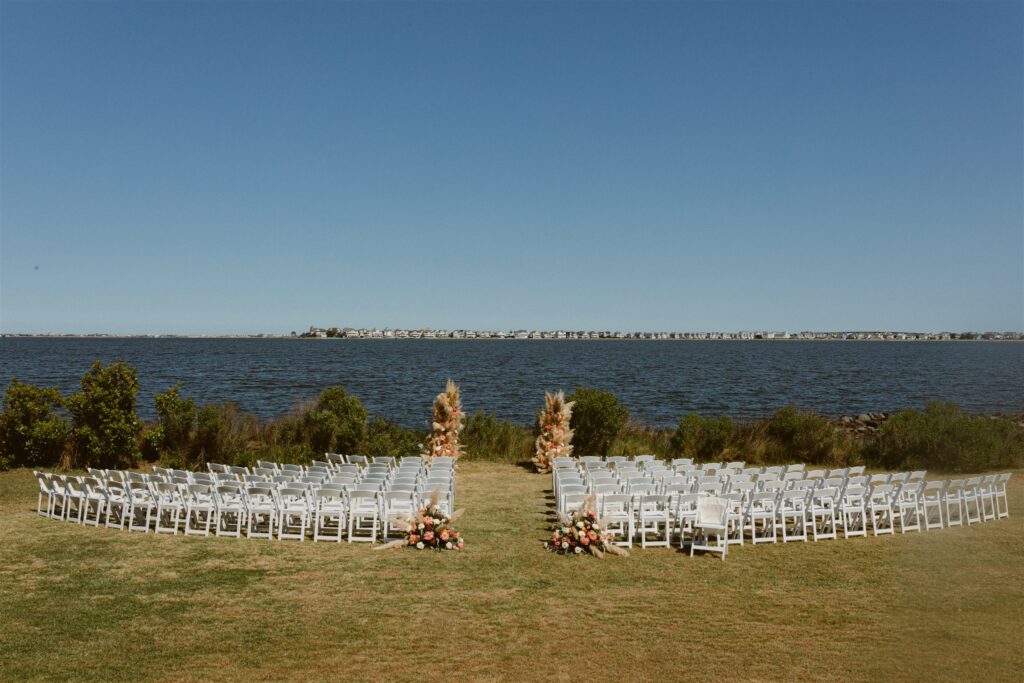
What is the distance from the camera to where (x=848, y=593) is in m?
9.66

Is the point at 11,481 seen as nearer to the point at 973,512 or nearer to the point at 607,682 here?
the point at 607,682

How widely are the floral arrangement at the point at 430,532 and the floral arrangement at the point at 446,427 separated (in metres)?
9.31

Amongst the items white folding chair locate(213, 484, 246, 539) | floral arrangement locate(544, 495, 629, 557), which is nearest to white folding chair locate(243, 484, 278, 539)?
white folding chair locate(213, 484, 246, 539)

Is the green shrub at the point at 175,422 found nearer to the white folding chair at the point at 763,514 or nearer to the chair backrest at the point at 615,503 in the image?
the chair backrest at the point at 615,503

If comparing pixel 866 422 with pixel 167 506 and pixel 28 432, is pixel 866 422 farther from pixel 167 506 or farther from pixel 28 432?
pixel 28 432

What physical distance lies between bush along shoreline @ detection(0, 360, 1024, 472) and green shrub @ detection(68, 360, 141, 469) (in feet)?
0.09

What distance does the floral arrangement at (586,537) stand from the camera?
11.6 metres

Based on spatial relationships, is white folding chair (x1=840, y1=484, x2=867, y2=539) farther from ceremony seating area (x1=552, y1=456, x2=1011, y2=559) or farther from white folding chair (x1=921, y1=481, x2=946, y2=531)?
white folding chair (x1=921, y1=481, x2=946, y2=531)

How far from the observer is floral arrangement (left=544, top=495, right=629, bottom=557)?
11.6 m

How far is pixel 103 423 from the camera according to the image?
20359 millimetres

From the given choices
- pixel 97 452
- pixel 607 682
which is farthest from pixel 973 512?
pixel 97 452

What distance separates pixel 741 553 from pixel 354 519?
21.6ft

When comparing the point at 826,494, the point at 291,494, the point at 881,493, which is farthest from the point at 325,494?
the point at 881,493

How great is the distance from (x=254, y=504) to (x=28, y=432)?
36.0ft
